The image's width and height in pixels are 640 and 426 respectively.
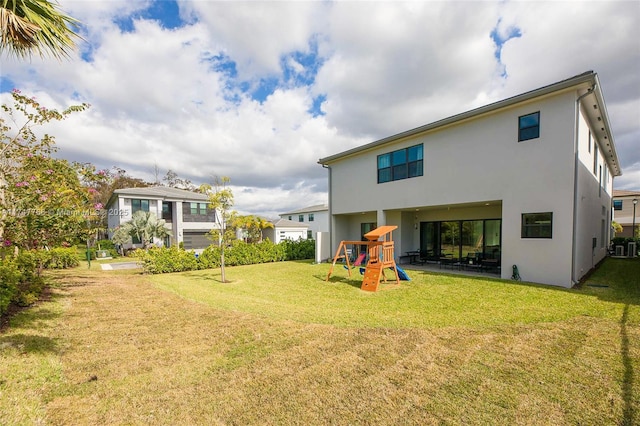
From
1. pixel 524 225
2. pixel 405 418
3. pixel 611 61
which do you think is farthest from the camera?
pixel 611 61

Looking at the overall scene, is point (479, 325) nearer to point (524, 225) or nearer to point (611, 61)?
point (524, 225)

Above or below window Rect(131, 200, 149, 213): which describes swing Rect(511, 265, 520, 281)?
below

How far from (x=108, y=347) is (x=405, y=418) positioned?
4895mm

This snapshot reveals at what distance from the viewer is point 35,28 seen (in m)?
4.48

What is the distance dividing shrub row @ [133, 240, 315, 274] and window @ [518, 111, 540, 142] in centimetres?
1267

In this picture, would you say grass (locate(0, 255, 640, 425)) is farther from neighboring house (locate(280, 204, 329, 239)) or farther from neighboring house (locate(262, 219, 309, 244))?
neighboring house (locate(280, 204, 329, 239))

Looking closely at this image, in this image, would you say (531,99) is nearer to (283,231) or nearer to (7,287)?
(7,287)

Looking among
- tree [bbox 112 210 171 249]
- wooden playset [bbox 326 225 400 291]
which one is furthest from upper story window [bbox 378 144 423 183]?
tree [bbox 112 210 171 249]

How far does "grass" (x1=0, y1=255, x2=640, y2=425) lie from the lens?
2955mm

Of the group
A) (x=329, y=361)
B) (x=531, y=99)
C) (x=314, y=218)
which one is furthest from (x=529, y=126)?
(x=314, y=218)

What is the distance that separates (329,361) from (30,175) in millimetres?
10165

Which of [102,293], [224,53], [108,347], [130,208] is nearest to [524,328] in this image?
[108,347]

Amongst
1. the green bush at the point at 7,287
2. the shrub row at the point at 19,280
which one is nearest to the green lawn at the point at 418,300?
the shrub row at the point at 19,280

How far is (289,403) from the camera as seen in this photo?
311 cm
